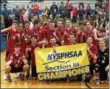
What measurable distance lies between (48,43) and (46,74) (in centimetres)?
102

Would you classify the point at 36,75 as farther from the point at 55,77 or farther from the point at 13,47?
the point at 13,47

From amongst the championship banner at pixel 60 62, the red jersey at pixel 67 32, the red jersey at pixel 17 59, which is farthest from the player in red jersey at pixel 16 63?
the red jersey at pixel 67 32

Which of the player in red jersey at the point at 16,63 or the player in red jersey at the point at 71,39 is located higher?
the player in red jersey at the point at 71,39

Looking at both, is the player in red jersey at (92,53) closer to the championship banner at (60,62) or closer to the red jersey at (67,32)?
the championship banner at (60,62)

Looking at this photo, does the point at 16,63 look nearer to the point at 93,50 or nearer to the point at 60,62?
the point at 60,62

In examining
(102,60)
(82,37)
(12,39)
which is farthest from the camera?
(12,39)

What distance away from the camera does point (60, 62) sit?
368 inches

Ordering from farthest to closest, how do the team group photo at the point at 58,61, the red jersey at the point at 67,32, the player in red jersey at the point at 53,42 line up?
the red jersey at the point at 67,32, the player in red jersey at the point at 53,42, the team group photo at the point at 58,61

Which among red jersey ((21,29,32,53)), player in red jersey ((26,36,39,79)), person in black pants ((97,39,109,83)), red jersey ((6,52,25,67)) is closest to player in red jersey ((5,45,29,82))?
red jersey ((6,52,25,67))

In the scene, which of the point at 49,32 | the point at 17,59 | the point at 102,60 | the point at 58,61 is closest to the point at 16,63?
the point at 17,59

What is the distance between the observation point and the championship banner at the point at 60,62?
9.29 metres

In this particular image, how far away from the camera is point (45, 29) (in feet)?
33.2

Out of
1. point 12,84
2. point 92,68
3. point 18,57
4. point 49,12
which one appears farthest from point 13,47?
point 49,12

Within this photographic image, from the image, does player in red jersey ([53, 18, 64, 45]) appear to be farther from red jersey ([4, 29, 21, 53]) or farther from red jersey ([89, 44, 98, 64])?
red jersey ([4, 29, 21, 53])
